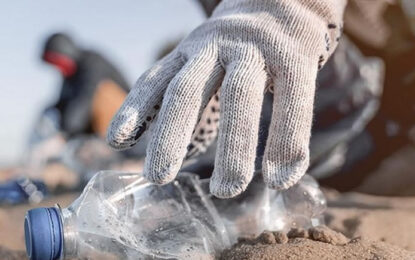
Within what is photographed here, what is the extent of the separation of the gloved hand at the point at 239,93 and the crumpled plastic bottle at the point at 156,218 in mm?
198

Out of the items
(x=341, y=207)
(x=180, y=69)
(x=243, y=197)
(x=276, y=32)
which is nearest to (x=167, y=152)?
(x=180, y=69)

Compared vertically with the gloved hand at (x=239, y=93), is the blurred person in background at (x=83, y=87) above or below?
below

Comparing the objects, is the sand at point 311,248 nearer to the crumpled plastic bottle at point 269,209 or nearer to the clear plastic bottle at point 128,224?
the clear plastic bottle at point 128,224

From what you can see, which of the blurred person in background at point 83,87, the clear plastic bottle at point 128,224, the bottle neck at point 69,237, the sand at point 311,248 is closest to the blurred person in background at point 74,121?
the blurred person in background at point 83,87

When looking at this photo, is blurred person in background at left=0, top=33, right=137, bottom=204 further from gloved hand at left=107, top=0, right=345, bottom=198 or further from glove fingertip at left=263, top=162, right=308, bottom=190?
glove fingertip at left=263, top=162, right=308, bottom=190

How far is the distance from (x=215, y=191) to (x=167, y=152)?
0.39 ft

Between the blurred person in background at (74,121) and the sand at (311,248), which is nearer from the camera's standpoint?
the sand at (311,248)

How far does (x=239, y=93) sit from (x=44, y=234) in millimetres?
463

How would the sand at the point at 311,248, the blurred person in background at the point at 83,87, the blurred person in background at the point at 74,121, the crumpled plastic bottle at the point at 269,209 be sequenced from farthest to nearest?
the blurred person in background at the point at 83,87 < the blurred person in background at the point at 74,121 < the crumpled plastic bottle at the point at 269,209 < the sand at the point at 311,248

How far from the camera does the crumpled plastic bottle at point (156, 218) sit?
51.2 inches

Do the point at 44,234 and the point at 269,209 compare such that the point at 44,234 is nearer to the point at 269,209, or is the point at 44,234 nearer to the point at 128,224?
the point at 128,224

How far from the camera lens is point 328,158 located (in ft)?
9.11

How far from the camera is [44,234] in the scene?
1.25 meters

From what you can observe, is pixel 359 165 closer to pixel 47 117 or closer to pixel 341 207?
pixel 341 207
